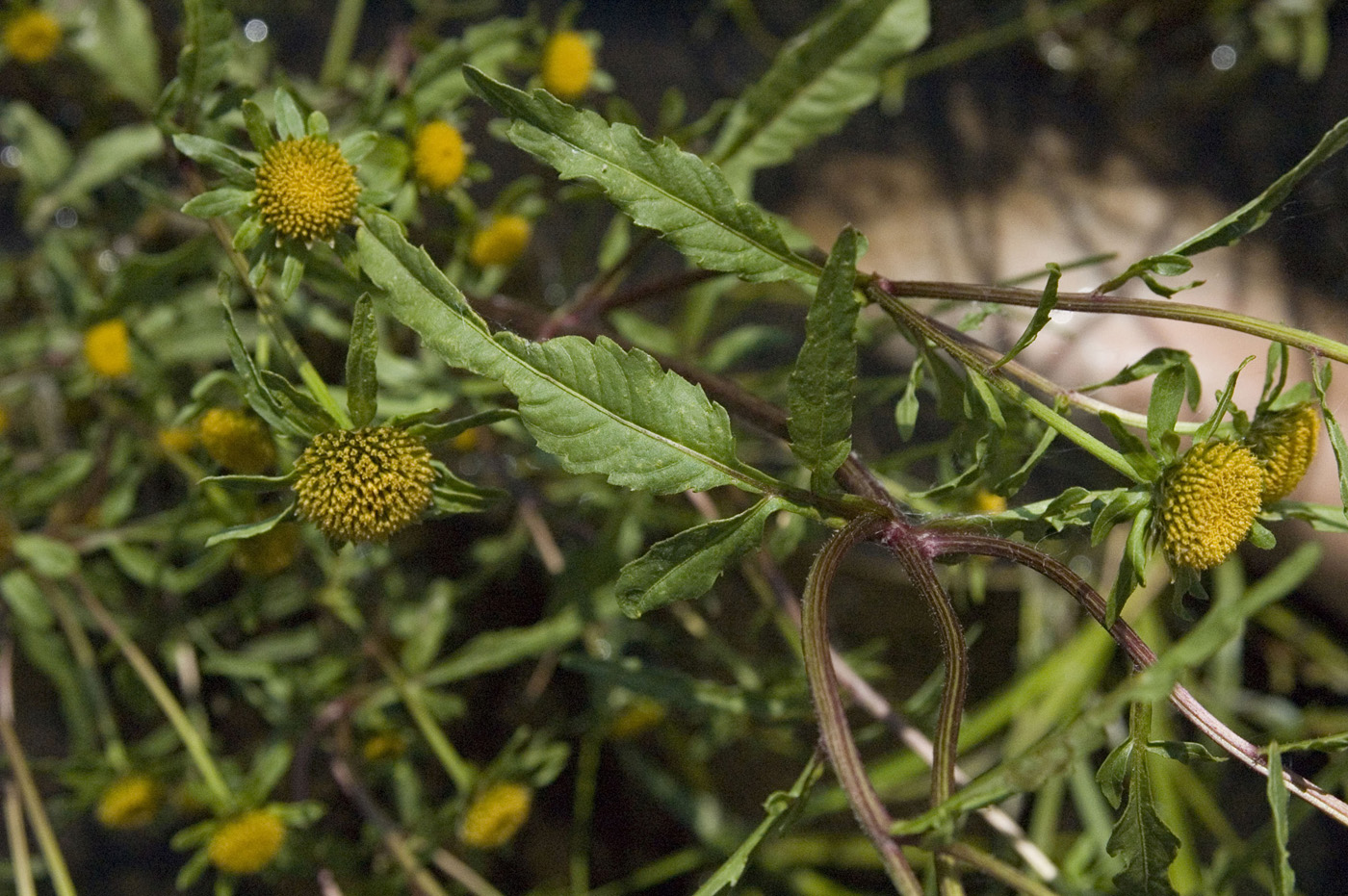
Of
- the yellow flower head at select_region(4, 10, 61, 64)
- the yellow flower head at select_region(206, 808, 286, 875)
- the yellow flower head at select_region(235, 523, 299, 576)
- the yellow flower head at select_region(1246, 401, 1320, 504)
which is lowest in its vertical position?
the yellow flower head at select_region(206, 808, 286, 875)

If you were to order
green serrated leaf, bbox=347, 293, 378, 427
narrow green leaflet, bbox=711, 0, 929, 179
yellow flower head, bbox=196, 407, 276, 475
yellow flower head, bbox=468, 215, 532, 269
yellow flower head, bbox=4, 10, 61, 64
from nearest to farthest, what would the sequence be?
1. green serrated leaf, bbox=347, 293, 378, 427
2. yellow flower head, bbox=196, 407, 276, 475
3. narrow green leaflet, bbox=711, 0, 929, 179
4. yellow flower head, bbox=468, 215, 532, 269
5. yellow flower head, bbox=4, 10, 61, 64

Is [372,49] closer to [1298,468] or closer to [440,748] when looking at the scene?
[440,748]

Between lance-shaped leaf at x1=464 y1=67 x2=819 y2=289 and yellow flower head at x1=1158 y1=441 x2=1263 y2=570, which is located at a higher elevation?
lance-shaped leaf at x1=464 y1=67 x2=819 y2=289

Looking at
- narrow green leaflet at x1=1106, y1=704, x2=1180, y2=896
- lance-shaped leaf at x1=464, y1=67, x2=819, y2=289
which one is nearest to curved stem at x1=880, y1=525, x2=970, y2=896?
narrow green leaflet at x1=1106, y1=704, x2=1180, y2=896

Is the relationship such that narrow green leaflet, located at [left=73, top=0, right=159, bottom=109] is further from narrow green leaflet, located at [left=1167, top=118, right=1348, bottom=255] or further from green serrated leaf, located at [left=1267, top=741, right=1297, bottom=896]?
green serrated leaf, located at [left=1267, top=741, right=1297, bottom=896]

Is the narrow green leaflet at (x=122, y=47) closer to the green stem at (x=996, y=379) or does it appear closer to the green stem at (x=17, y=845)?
the green stem at (x=17, y=845)

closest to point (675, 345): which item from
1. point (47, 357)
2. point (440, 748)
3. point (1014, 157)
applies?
point (440, 748)

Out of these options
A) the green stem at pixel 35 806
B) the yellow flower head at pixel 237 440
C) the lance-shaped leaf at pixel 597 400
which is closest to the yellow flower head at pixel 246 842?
the green stem at pixel 35 806
